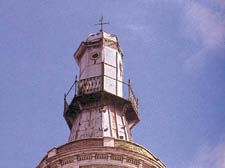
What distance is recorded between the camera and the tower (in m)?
27.4

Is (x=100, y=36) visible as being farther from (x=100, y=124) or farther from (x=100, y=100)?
(x=100, y=124)

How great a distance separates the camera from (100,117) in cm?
3103

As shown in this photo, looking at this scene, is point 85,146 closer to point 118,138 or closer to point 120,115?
point 118,138

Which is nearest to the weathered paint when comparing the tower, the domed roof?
the tower

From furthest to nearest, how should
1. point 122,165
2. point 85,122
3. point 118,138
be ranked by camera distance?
1. point 85,122
2. point 118,138
3. point 122,165

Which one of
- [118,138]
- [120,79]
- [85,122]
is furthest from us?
[120,79]

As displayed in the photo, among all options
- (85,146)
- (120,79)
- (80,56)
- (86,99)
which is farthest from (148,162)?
(80,56)

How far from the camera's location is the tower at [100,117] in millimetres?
27375

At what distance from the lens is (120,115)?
1268 inches

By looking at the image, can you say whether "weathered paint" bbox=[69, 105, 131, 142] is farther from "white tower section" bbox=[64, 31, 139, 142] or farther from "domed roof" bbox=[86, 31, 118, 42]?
"domed roof" bbox=[86, 31, 118, 42]

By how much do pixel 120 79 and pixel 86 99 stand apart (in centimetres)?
368

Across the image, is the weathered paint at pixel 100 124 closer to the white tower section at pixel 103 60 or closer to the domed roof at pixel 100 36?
the white tower section at pixel 103 60

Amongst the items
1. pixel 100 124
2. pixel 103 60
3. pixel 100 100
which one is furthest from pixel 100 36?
pixel 100 124

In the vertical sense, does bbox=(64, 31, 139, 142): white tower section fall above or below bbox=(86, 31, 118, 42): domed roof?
below
